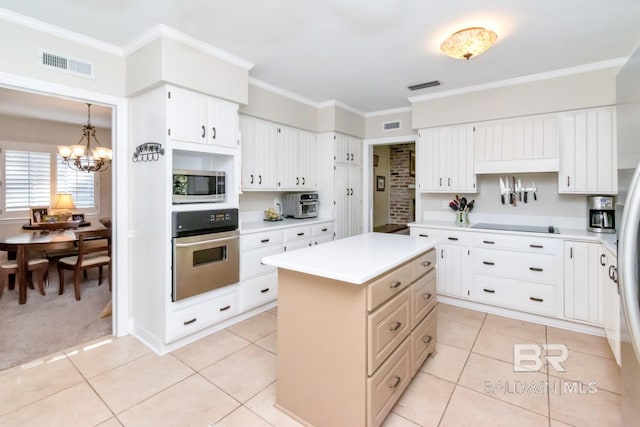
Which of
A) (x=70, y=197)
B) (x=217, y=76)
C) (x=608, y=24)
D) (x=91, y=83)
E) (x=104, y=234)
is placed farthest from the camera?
(x=70, y=197)

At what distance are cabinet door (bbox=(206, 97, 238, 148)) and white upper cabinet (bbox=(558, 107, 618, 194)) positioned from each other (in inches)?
132

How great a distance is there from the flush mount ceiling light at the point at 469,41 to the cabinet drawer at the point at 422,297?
1728 mm

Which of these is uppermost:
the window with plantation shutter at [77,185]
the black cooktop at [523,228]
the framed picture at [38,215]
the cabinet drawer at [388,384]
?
the window with plantation shutter at [77,185]

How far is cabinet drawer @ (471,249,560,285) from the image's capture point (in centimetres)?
304

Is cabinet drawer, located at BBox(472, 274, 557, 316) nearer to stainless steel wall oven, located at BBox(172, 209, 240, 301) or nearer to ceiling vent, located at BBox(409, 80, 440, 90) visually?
ceiling vent, located at BBox(409, 80, 440, 90)

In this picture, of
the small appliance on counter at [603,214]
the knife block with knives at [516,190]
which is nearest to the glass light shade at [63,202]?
the knife block with knives at [516,190]

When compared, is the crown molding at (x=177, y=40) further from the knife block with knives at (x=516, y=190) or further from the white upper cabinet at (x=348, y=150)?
the knife block with knives at (x=516, y=190)

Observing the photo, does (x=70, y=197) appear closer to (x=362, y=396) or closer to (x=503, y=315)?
(x=362, y=396)

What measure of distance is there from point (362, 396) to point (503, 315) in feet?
8.22

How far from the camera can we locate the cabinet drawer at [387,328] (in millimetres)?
1555

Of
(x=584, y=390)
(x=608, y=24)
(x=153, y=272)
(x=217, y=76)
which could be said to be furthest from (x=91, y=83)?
(x=584, y=390)

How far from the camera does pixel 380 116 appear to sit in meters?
4.82

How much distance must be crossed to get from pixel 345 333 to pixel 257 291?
194 centimetres

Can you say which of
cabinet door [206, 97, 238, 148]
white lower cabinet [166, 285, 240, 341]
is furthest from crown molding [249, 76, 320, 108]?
white lower cabinet [166, 285, 240, 341]
